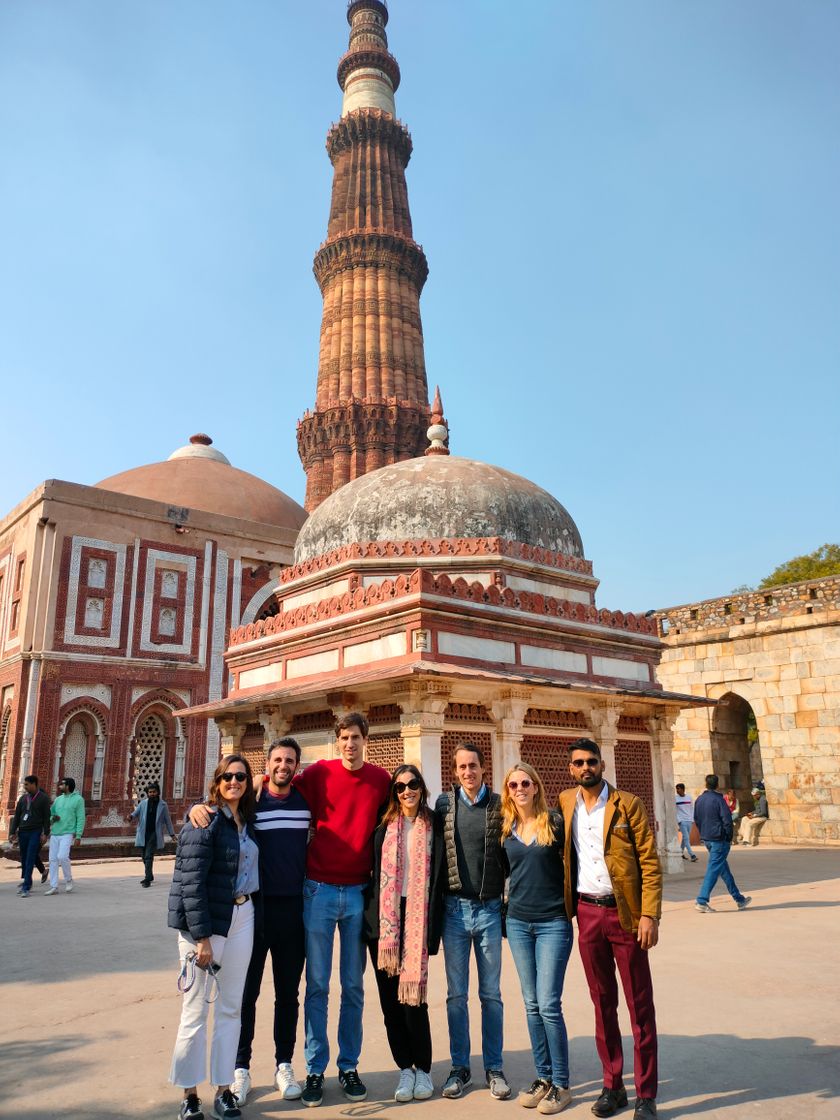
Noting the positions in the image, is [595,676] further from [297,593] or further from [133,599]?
[133,599]

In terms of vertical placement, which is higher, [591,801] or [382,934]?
[591,801]

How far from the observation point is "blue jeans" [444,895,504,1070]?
11.3ft

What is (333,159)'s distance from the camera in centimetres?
3150

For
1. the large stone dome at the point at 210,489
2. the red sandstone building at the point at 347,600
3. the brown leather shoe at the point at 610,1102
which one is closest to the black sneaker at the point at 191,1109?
the brown leather shoe at the point at 610,1102

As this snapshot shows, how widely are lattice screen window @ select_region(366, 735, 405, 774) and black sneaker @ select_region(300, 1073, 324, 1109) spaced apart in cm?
535

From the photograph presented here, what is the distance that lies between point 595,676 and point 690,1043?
22.4ft

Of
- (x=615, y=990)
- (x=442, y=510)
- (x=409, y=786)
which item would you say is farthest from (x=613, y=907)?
(x=442, y=510)

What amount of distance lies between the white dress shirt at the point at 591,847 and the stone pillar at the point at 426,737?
4701mm

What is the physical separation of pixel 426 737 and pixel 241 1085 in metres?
5.03

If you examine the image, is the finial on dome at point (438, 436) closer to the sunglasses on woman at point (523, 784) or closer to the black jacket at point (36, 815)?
the black jacket at point (36, 815)

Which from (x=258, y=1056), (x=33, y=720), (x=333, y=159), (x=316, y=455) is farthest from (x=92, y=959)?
(x=333, y=159)

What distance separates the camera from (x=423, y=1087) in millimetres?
3297

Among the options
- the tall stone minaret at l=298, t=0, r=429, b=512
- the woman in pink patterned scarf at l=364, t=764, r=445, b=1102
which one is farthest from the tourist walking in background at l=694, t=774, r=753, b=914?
the tall stone minaret at l=298, t=0, r=429, b=512

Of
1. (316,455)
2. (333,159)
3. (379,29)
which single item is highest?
(379,29)
